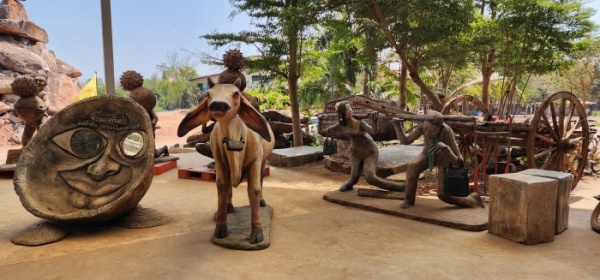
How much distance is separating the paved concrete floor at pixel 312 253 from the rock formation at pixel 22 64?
12.8 m

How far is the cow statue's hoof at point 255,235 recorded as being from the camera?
138 inches

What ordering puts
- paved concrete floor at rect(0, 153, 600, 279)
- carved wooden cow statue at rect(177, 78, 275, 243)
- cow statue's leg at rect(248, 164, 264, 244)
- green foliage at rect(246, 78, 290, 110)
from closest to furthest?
1. paved concrete floor at rect(0, 153, 600, 279)
2. carved wooden cow statue at rect(177, 78, 275, 243)
3. cow statue's leg at rect(248, 164, 264, 244)
4. green foliage at rect(246, 78, 290, 110)

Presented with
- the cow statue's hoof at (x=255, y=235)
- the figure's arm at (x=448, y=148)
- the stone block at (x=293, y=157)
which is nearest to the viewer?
the cow statue's hoof at (x=255, y=235)

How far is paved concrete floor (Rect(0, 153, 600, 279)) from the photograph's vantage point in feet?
9.61

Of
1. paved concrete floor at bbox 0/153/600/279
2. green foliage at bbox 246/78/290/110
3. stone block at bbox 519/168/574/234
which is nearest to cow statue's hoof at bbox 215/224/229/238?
paved concrete floor at bbox 0/153/600/279

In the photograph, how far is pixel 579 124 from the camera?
6148 mm

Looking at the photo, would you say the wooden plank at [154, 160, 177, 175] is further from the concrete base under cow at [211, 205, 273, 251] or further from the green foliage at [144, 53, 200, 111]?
the green foliage at [144, 53, 200, 111]

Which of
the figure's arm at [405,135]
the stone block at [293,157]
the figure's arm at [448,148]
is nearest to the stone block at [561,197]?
the figure's arm at [448,148]

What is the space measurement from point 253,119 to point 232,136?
270mm

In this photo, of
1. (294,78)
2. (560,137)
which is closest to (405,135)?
(560,137)

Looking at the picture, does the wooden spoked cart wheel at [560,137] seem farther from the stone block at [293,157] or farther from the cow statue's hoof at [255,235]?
the stone block at [293,157]

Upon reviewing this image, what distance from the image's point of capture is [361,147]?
557 cm

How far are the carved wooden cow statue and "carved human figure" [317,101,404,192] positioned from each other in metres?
1.98

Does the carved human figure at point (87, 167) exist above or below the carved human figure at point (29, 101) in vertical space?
below
